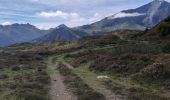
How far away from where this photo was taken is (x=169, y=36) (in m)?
75.8

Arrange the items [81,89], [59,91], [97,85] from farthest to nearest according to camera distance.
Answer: [97,85], [59,91], [81,89]

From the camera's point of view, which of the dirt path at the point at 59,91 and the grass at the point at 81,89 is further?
the dirt path at the point at 59,91

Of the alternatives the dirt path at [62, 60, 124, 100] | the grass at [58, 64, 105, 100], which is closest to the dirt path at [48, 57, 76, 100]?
the grass at [58, 64, 105, 100]

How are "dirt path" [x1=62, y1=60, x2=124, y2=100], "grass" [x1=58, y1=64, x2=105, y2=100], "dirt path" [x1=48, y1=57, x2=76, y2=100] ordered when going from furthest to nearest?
"dirt path" [x1=48, y1=57, x2=76, y2=100] < "dirt path" [x1=62, y1=60, x2=124, y2=100] < "grass" [x1=58, y1=64, x2=105, y2=100]

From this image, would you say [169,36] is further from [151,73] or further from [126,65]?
[151,73]

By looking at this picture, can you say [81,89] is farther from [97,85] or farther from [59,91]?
[97,85]

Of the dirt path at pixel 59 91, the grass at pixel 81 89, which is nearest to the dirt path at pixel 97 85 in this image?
the grass at pixel 81 89

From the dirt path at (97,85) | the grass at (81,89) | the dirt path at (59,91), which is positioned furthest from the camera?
the dirt path at (59,91)

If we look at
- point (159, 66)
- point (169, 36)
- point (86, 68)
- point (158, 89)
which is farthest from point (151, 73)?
point (169, 36)

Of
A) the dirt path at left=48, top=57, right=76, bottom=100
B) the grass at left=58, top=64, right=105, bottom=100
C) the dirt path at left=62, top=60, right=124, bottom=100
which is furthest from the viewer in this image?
the dirt path at left=48, top=57, right=76, bottom=100

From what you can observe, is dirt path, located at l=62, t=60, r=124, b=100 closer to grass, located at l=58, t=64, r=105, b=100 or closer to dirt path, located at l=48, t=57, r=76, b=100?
grass, located at l=58, t=64, r=105, b=100

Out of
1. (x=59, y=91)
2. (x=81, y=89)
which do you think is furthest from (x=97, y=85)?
(x=59, y=91)

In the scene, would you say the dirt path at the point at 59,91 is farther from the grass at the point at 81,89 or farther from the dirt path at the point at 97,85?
the dirt path at the point at 97,85

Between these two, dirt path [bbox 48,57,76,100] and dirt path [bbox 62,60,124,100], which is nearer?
dirt path [bbox 62,60,124,100]
